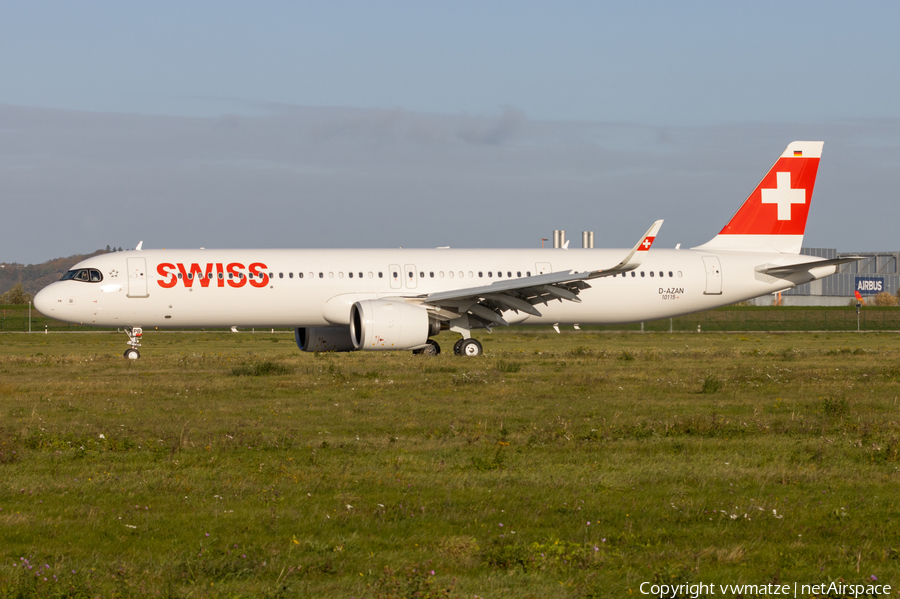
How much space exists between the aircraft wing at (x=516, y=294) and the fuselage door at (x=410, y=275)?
677 mm

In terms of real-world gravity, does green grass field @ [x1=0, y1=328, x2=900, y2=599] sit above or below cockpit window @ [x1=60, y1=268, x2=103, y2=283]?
below

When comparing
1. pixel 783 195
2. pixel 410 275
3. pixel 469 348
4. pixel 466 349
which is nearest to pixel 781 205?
pixel 783 195

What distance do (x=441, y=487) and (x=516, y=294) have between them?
Answer: 18.4 meters

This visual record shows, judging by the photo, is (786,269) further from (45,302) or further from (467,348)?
(45,302)

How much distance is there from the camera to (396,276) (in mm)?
28078

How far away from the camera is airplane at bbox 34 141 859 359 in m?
26.5

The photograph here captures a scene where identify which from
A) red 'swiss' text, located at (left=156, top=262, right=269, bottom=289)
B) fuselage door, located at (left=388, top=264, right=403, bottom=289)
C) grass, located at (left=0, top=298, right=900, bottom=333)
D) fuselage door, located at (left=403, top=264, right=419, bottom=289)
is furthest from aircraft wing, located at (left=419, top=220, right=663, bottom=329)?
grass, located at (left=0, top=298, right=900, bottom=333)

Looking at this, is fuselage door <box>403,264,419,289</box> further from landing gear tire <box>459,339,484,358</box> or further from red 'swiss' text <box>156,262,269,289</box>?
red 'swiss' text <box>156,262,269,289</box>

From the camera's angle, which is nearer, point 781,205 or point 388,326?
point 388,326

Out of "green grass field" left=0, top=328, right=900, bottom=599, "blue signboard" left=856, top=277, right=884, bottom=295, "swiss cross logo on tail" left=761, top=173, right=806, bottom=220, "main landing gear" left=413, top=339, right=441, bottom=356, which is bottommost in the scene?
"green grass field" left=0, top=328, right=900, bottom=599

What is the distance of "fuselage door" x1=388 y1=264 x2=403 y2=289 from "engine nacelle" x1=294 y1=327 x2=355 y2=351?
82.8 inches

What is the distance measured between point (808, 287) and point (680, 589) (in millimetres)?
128607

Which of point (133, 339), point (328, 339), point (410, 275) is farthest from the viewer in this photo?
point (328, 339)

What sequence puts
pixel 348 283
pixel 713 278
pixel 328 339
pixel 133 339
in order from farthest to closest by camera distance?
pixel 713 278, pixel 328 339, pixel 348 283, pixel 133 339
